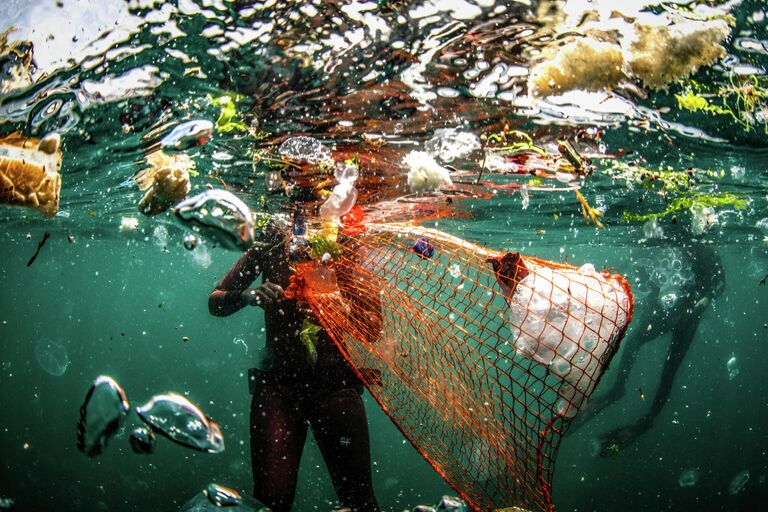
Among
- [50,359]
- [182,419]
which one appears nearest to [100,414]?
[182,419]

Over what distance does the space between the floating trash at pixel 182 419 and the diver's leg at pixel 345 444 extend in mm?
1485

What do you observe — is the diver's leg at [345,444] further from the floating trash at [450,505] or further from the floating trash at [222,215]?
the floating trash at [222,215]

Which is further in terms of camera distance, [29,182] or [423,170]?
[423,170]

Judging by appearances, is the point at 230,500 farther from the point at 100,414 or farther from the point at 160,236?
the point at 160,236

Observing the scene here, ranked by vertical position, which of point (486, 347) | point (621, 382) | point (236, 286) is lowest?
point (621, 382)

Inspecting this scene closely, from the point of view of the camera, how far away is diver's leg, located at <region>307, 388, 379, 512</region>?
5090mm

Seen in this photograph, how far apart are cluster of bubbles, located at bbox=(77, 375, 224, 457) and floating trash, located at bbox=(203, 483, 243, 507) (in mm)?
770

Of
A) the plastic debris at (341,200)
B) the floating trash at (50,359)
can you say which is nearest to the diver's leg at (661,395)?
the plastic debris at (341,200)

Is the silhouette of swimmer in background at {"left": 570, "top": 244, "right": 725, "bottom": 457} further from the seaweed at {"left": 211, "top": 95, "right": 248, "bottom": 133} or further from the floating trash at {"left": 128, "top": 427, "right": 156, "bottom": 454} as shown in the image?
the floating trash at {"left": 128, "top": 427, "right": 156, "bottom": 454}

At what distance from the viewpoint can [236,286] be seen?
6.02 m

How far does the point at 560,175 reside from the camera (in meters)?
10.2

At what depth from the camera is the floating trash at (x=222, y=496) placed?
179 inches

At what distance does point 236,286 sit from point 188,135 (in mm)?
3344

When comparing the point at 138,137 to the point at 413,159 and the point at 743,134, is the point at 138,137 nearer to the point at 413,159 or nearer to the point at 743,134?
the point at 413,159
